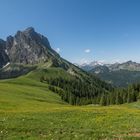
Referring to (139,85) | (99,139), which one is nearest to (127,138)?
(99,139)

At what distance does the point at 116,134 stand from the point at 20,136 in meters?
7.98

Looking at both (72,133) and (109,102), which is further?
(109,102)

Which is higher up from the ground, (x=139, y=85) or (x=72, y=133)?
(x=139, y=85)

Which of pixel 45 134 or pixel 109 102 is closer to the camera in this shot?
pixel 45 134

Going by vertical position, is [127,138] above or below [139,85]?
below

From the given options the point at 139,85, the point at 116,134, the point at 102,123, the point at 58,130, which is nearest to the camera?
the point at 116,134

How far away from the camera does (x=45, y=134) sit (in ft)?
88.0

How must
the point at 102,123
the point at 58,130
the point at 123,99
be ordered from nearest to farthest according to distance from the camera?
the point at 58,130
the point at 102,123
the point at 123,99

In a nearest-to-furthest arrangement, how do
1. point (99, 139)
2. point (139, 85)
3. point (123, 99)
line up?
point (99, 139), point (123, 99), point (139, 85)

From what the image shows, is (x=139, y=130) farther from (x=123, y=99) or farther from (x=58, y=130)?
(x=123, y=99)

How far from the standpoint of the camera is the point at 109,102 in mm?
181625

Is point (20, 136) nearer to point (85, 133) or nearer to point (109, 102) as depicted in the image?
point (85, 133)

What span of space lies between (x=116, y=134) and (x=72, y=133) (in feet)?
12.2

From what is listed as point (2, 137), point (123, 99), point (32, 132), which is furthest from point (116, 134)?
point (123, 99)
